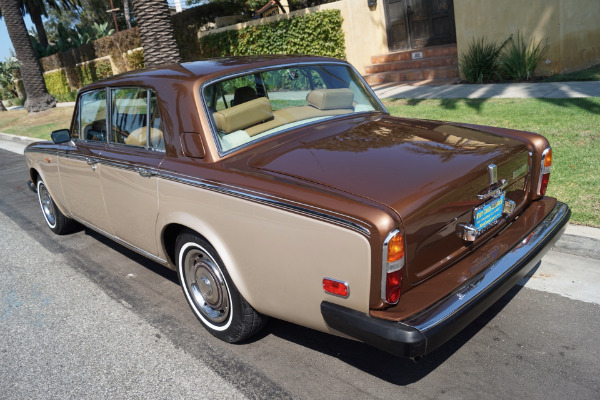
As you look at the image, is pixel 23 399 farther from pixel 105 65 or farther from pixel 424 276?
pixel 105 65

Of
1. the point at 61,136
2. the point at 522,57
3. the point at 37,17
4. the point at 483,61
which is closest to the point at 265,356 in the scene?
the point at 61,136

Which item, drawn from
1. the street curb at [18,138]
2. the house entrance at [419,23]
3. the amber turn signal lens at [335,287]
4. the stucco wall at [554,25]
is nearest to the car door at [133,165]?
the amber turn signal lens at [335,287]

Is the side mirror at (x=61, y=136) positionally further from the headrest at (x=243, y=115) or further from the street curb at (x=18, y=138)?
the street curb at (x=18, y=138)

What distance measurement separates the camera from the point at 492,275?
109 inches

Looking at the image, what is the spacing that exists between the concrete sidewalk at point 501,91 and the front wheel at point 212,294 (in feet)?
23.2

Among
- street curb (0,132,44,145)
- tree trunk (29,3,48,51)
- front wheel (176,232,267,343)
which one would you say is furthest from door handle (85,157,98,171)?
tree trunk (29,3,48,51)

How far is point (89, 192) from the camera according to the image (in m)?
4.50

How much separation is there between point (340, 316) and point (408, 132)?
4.83 ft

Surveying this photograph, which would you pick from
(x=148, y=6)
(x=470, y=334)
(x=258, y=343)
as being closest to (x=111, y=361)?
(x=258, y=343)

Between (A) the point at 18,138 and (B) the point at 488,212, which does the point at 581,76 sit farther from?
(A) the point at 18,138

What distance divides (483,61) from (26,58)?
16465 mm

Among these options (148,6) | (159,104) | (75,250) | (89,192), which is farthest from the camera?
(148,6)

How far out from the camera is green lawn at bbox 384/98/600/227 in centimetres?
471

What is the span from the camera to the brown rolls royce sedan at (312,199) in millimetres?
2484
